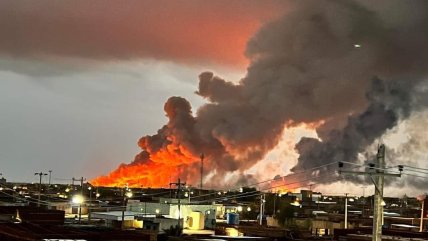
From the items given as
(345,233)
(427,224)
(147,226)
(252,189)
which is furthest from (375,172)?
(252,189)

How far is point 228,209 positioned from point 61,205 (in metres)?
20.4

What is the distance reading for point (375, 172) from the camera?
21828 millimetres

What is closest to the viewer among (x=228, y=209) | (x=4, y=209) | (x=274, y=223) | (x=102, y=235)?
(x=102, y=235)

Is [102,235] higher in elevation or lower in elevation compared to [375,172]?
lower

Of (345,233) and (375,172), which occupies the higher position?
(375,172)

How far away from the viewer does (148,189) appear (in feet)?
488

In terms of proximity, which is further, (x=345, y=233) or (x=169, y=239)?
(x=345, y=233)

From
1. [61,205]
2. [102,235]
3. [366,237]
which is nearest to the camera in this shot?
[102,235]

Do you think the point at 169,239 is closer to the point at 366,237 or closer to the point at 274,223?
the point at 366,237

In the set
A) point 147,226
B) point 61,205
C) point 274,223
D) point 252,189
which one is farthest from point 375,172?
point 252,189

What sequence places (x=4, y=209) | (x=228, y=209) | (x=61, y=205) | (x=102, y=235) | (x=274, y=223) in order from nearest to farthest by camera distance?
(x=102, y=235), (x=4, y=209), (x=274, y=223), (x=61, y=205), (x=228, y=209)

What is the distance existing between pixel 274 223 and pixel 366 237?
1193 inches

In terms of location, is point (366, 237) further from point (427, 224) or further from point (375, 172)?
point (427, 224)

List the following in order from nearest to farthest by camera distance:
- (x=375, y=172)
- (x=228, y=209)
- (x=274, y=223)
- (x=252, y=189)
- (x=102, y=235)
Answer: (x=375, y=172) → (x=102, y=235) → (x=274, y=223) → (x=228, y=209) → (x=252, y=189)
